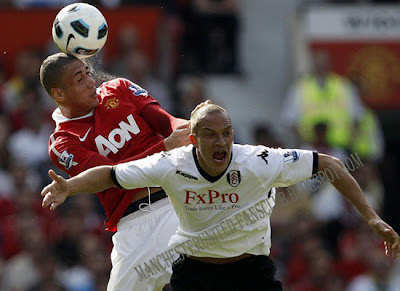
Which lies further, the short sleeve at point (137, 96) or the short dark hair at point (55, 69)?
the short sleeve at point (137, 96)

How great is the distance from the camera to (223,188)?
6.36 metres

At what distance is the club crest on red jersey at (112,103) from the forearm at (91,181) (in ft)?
2.93

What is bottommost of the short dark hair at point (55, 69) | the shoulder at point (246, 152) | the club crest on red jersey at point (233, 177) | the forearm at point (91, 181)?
the club crest on red jersey at point (233, 177)

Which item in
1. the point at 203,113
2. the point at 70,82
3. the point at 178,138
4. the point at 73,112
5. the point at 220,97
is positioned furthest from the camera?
the point at 220,97

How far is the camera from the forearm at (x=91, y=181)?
6.24 m

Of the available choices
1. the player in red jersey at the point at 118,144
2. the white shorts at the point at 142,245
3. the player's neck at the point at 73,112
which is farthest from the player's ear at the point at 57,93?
the white shorts at the point at 142,245

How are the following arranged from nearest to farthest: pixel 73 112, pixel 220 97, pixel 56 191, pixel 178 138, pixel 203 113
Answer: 1. pixel 56 191
2. pixel 203 113
3. pixel 178 138
4. pixel 73 112
5. pixel 220 97

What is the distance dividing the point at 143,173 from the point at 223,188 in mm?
528

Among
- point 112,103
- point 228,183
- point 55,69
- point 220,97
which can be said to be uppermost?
point 55,69

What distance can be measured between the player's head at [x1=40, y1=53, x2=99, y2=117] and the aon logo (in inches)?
9.9

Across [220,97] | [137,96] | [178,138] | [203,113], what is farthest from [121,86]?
[220,97]

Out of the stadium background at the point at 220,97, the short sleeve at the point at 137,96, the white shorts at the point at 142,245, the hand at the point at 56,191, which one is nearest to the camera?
the hand at the point at 56,191

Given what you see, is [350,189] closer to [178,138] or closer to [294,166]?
[294,166]

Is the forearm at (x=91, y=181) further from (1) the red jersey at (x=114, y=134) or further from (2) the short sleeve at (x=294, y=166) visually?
(2) the short sleeve at (x=294, y=166)
